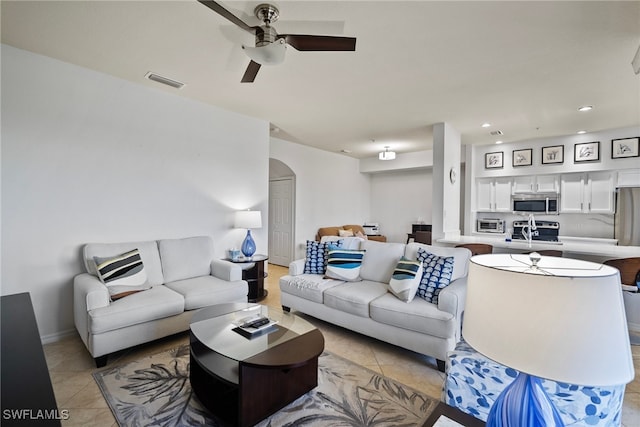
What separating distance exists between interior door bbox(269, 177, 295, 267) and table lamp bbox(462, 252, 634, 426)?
5.64 meters

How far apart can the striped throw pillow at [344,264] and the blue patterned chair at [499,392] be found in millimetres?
1744

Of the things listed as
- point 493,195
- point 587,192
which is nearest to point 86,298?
point 493,195

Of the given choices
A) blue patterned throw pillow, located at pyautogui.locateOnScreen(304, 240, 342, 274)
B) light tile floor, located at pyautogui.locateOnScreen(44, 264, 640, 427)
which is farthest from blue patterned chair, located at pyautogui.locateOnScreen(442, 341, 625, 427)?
blue patterned throw pillow, located at pyautogui.locateOnScreen(304, 240, 342, 274)

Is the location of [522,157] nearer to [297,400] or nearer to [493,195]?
[493,195]

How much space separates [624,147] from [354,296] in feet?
17.2

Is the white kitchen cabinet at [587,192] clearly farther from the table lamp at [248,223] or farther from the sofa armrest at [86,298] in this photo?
the sofa armrest at [86,298]

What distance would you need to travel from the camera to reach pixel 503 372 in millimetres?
1443

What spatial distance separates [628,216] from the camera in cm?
471

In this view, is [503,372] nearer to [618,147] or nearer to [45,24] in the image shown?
[45,24]

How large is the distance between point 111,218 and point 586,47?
4655mm

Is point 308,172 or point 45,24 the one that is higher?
point 45,24

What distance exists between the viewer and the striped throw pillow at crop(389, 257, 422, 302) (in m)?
2.69

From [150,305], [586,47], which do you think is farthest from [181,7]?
[586,47]

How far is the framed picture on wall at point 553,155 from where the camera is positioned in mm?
5371
